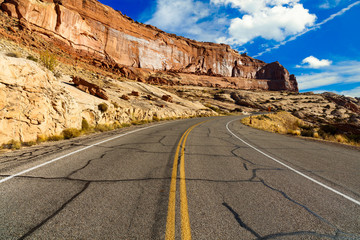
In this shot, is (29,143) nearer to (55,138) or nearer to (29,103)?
(55,138)

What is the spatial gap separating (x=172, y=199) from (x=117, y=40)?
71172mm

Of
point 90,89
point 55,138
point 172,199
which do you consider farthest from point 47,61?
point 172,199

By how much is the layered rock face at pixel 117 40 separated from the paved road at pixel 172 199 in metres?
52.2

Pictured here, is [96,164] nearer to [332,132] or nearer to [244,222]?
[244,222]

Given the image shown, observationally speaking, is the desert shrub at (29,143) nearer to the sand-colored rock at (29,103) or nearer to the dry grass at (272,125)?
the sand-colored rock at (29,103)

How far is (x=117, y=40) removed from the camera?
62.5 metres

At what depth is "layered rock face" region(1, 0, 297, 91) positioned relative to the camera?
142 ft

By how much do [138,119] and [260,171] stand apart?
16.6m

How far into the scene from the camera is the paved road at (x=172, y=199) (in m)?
2.36

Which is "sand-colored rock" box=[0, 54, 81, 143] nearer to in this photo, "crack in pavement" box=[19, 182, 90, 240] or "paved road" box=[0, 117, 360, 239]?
"paved road" box=[0, 117, 360, 239]

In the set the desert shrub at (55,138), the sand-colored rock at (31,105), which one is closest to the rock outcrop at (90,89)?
the sand-colored rock at (31,105)

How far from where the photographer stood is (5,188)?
335 centimetres

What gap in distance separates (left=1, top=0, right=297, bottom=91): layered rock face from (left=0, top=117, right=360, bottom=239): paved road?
2054 inches

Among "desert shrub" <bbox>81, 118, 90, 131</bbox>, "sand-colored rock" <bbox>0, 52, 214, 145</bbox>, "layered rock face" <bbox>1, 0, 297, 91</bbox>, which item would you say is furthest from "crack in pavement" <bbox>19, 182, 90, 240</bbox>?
"layered rock face" <bbox>1, 0, 297, 91</bbox>
